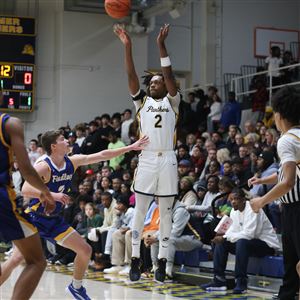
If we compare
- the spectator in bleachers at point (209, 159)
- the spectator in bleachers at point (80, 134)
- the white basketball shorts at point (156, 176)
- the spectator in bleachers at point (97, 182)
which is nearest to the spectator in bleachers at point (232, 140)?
the spectator in bleachers at point (209, 159)

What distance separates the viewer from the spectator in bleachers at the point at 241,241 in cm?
982

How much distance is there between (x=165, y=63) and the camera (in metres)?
8.61

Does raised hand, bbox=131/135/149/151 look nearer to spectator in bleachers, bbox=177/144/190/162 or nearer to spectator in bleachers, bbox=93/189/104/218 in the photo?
spectator in bleachers, bbox=93/189/104/218

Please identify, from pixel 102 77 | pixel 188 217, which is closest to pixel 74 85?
pixel 102 77

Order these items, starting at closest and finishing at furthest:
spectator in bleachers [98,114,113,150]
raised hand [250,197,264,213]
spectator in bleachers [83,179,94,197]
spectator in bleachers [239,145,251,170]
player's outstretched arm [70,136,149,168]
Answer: raised hand [250,197,264,213], player's outstretched arm [70,136,149,168], spectator in bleachers [239,145,251,170], spectator in bleachers [83,179,94,197], spectator in bleachers [98,114,113,150]

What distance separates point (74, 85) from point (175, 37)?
366cm

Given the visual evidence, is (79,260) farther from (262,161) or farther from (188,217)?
(262,161)

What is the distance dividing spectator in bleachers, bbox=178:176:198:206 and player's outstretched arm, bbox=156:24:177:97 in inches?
140

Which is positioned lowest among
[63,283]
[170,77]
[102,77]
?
[63,283]

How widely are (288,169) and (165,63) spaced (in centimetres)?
319

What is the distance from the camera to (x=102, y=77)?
2242 centimetres

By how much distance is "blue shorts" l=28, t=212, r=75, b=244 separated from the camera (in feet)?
24.9

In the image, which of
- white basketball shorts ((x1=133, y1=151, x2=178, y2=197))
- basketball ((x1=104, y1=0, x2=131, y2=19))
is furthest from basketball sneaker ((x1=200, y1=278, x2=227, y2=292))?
basketball ((x1=104, y1=0, x2=131, y2=19))

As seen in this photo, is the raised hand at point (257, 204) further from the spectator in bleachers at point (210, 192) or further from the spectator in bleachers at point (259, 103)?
the spectator in bleachers at point (259, 103)
